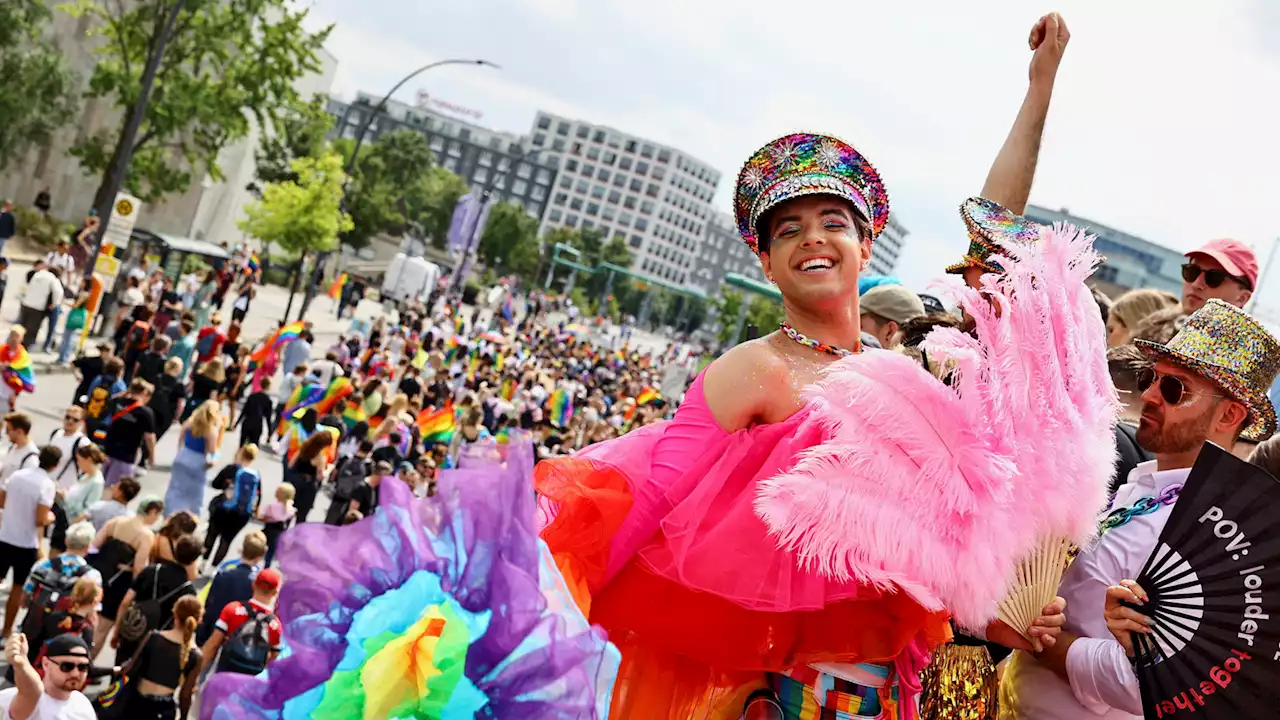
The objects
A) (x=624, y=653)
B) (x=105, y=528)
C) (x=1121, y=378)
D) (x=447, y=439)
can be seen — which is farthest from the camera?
(x=447, y=439)

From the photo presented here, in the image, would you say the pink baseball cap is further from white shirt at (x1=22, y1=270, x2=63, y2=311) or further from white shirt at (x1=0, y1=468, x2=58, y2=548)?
white shirt at (x1=22, y1=270, x2=63, y2=311)

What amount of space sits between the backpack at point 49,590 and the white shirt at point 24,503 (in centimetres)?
118

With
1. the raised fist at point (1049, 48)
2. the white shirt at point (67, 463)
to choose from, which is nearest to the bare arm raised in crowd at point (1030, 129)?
the raised fist at point (1049, 48)

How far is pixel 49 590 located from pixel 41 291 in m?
12.7

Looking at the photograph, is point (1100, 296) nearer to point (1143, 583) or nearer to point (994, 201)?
point (994, 201)

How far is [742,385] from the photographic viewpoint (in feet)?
8.42

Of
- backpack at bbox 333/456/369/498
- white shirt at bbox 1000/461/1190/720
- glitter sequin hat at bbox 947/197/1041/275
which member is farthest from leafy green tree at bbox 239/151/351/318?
white shirt at bbox 1000/461/1190/720

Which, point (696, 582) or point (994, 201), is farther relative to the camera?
point (994, 201)

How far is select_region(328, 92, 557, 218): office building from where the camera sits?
534 feet

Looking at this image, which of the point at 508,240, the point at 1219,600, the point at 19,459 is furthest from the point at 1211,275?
the point at 508,240

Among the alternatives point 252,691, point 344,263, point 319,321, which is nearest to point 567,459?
point 252,691

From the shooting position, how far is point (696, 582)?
90.7 inches

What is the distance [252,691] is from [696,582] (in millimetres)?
899

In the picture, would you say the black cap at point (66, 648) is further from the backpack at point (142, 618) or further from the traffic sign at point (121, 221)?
the traffic sign at point (121, 221)
